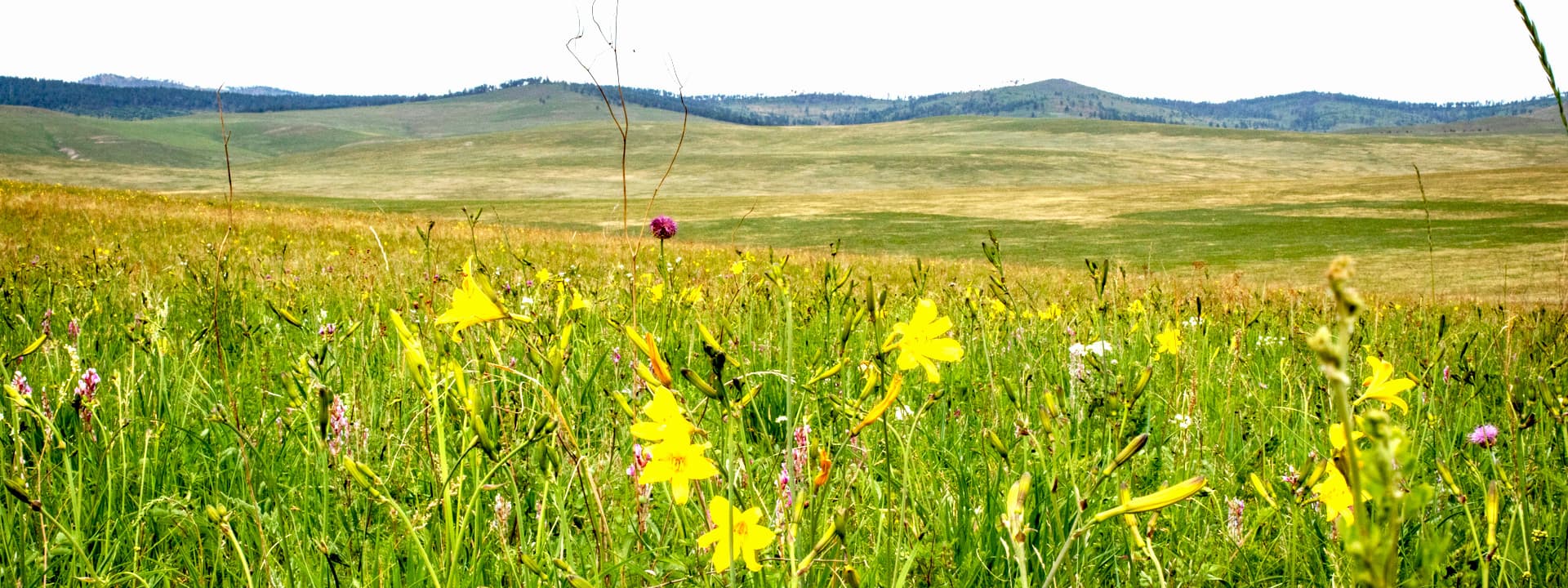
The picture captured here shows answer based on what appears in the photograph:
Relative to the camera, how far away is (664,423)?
94 cm

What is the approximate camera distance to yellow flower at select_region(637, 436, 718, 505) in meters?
0.94

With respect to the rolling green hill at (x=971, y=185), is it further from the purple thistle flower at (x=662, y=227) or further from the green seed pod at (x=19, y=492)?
the green seed pod at (x=19, y=492)

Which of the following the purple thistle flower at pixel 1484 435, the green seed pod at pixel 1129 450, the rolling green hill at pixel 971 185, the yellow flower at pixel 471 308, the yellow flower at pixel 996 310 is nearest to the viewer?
the green seed pod at pixel 1129 450

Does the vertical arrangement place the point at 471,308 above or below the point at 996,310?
above

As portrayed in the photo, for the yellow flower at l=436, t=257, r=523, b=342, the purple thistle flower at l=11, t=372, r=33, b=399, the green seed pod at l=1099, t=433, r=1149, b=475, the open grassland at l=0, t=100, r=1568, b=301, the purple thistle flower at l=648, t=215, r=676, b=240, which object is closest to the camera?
the green seed pod at l=1099, t=433, r=1149, b=475

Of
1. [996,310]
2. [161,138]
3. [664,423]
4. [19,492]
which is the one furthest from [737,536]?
[161,138]

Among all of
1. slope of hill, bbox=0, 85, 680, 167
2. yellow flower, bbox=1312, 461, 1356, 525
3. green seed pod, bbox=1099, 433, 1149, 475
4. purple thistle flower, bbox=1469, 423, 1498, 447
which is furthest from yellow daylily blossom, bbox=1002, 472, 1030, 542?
slope of hill, bbox=0, 85, 680, 167

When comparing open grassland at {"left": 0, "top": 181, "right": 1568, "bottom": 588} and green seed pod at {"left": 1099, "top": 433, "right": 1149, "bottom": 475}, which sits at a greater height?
green seed pod at {"left": 1099, "top": 433, "right": 1149, "bottom": 475}

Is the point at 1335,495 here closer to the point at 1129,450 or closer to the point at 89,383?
the point at 1129,450

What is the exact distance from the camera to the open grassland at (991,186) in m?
30.2

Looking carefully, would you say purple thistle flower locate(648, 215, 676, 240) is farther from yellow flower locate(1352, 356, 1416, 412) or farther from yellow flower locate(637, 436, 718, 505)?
yellow flower locate(1352, 356, 1416, 412)

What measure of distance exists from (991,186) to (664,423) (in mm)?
78977

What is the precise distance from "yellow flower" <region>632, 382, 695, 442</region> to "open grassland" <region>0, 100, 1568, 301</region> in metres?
0.73

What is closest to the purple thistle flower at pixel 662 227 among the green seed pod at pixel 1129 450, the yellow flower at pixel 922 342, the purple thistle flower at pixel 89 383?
the purple thistle flower at pixel 89 383
